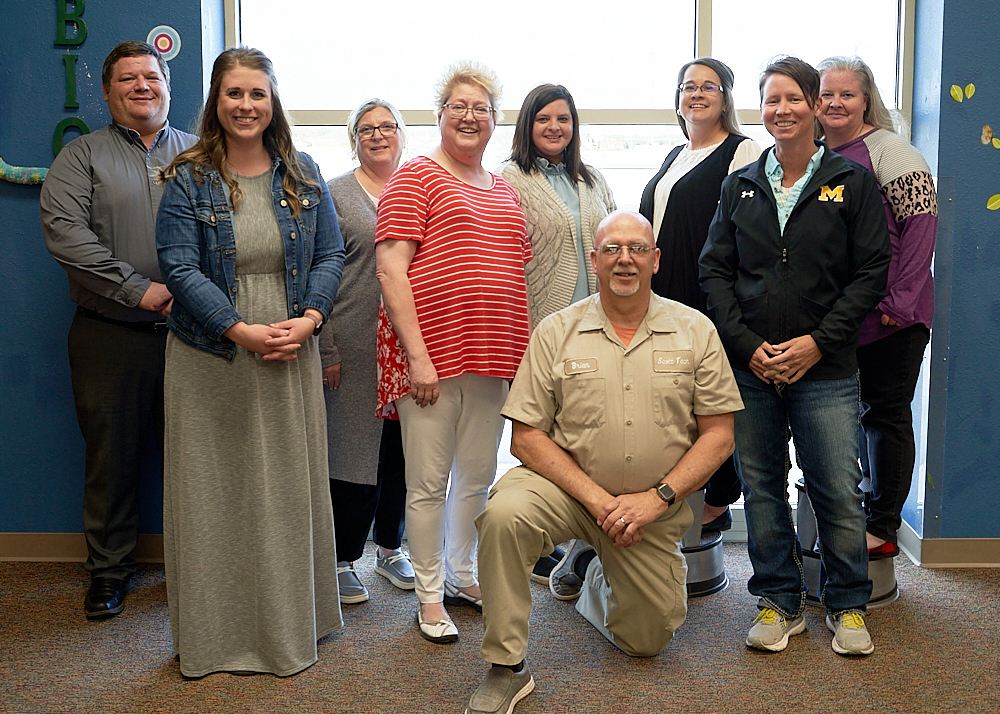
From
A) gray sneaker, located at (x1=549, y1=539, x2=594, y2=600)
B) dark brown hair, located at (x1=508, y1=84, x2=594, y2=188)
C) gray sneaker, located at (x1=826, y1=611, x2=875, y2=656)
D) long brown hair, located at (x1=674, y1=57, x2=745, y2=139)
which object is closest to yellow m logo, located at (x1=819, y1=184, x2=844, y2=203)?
long brown hair, located at (x1=674, y1=57, x2=745, y2=139)

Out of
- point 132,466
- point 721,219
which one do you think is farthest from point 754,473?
point 132,466

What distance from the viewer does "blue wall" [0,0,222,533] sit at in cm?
307

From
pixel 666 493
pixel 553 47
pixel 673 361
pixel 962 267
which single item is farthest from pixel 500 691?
pixel 553 47

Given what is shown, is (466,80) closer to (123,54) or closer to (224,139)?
(224,139)

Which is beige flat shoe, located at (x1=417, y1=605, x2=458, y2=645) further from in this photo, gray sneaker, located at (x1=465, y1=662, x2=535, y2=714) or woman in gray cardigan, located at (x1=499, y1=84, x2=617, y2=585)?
woman in gray cardigan, located at (x1=499, y1=84, x2=617, y2=585)

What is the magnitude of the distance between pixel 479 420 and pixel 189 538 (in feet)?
2.74

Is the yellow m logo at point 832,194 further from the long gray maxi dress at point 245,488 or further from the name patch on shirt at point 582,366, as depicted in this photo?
the long gray maxi dress at point 245,488

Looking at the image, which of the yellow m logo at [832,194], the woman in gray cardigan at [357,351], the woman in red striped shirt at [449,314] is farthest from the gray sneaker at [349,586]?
the yellow m logo at [832,194]

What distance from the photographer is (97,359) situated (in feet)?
9.44

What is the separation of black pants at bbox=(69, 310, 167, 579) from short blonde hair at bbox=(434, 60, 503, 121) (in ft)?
3.84

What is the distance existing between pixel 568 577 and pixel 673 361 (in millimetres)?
944

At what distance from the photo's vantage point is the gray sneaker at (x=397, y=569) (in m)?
3.03

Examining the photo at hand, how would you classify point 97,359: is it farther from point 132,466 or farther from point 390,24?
point 390,24

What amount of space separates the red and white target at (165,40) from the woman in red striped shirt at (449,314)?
111 centimetres
